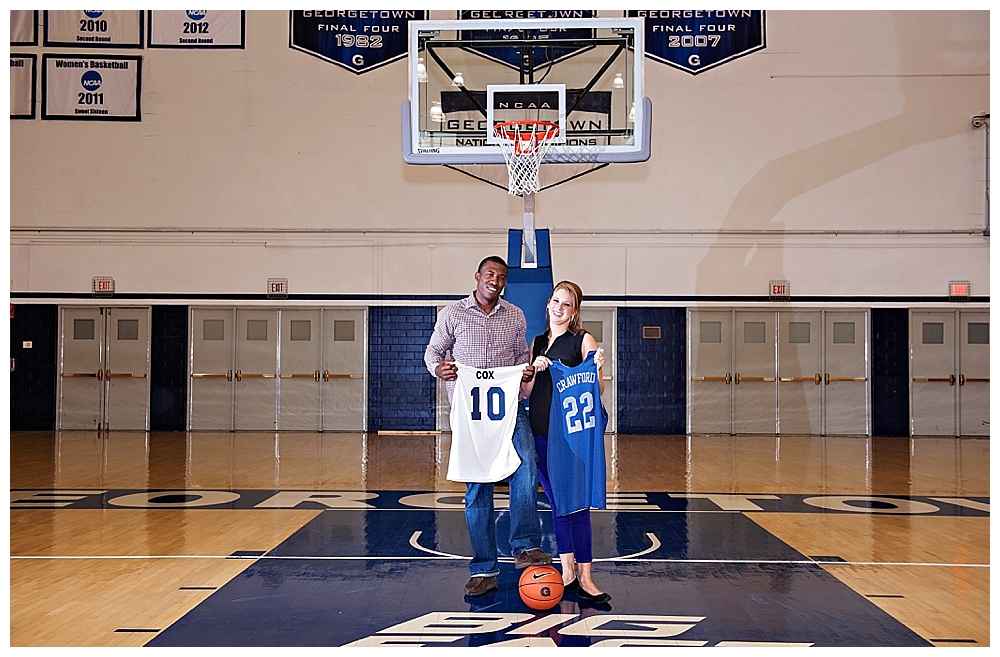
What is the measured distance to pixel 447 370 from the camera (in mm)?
5336

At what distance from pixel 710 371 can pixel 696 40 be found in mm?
5922

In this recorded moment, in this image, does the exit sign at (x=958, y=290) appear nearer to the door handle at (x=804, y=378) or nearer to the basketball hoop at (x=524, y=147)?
the door handle at (x=804, y=378)

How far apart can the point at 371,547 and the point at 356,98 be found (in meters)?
11.9

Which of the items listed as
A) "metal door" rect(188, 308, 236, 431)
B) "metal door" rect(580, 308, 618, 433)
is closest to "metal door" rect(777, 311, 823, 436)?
"metal door" rect(580, 308, 618, 433)

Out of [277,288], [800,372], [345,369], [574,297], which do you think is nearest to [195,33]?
[277,288]

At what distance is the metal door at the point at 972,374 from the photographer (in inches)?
655

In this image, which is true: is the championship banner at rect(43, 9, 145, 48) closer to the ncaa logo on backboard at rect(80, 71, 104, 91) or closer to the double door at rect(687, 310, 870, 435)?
the ncaa logo on backboard at rect(80, 71, 104, 91)

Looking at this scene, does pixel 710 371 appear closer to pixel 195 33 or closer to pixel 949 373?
pixel 949 373

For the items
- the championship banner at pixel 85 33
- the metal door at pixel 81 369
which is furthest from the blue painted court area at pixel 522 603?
the championship banner at pixel 85 33

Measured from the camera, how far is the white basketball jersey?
521 cm

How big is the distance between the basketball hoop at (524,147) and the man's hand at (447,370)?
3.21 m

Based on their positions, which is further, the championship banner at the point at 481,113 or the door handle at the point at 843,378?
the door handle at the point at 843,378

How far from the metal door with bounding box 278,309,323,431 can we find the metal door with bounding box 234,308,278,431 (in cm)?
13

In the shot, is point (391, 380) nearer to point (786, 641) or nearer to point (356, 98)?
point (356, 98)
